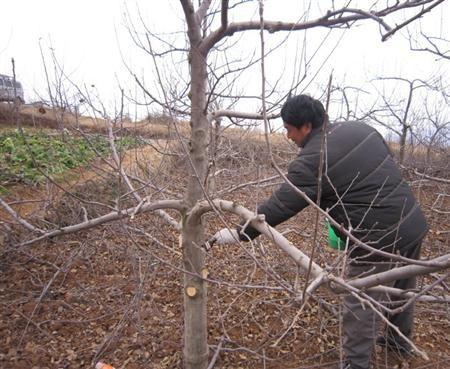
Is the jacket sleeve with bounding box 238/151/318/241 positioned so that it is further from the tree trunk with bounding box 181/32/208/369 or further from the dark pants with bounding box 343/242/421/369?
the dark pants with bounding box 343/242/421/369

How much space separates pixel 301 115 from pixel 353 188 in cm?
56

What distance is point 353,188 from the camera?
6.73 feet

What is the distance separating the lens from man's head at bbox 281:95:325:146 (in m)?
2.05

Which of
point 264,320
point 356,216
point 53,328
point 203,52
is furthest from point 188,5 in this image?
point 53,328

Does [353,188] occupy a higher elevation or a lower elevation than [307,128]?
lower

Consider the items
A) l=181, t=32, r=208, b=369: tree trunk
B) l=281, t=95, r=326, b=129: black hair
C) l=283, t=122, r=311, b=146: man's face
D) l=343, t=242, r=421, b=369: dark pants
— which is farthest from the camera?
l=343, t=242, r=421, b=369: dark pants

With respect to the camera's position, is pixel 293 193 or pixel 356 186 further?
pixel 356 186

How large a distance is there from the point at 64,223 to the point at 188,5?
11.7 ft

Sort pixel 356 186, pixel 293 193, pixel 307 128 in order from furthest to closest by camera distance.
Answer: pixel 307 128 < pixel 356 186 < pixel 293 193

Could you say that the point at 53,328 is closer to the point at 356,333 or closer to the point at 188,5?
the point at 356,333

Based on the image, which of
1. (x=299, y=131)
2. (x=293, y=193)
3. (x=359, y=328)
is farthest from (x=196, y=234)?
(x=359, y=328)

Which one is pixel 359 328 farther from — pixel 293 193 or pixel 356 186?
pixel 293 193

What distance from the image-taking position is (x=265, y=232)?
1391mm

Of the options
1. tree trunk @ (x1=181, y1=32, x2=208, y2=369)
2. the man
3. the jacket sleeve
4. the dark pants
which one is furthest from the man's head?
the dark pants
